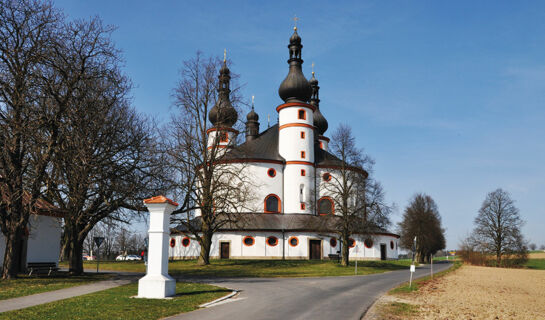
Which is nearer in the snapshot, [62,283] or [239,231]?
[62,283]

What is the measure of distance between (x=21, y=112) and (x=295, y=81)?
3292 centimetres

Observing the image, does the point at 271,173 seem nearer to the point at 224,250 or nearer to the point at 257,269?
the point at 224,250

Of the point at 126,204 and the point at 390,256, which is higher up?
the point at 126,204

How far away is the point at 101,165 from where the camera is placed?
19.1 meters

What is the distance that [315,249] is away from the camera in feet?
146

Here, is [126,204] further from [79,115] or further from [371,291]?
[371,291]

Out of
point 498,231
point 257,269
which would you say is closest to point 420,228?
point 498,231

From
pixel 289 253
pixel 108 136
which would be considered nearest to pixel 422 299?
pixel 108 136

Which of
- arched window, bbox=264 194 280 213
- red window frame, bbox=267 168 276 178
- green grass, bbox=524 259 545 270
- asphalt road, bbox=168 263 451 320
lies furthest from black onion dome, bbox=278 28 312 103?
green grass, bbox=524 259 545 270

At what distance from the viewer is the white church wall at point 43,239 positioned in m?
24.4

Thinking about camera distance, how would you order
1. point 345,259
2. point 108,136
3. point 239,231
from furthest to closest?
1. point 239,231
2. point 345,259
3. point 108,136

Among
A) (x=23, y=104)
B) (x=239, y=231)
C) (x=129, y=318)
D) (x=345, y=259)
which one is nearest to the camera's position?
(x=129, y=318)

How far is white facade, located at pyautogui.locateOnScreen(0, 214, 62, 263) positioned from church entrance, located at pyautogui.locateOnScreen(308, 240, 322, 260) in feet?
82.2

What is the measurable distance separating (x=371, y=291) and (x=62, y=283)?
1275 cm
